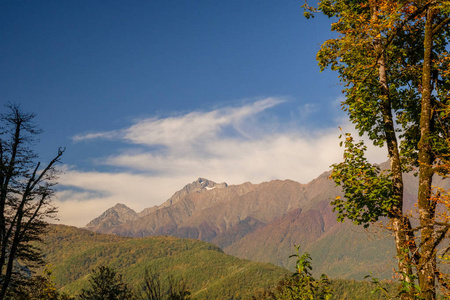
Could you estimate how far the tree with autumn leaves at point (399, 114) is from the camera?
392 inches

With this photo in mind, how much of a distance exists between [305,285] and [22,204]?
24.8 meters

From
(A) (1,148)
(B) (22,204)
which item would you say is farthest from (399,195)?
(A) (1,148)

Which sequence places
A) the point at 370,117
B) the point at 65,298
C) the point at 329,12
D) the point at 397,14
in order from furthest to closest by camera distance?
the point at 65,298 < the point at 329,12 < the point at 370,117 < the point at 397,14

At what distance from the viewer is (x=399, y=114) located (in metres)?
14.8

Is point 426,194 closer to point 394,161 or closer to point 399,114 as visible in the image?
point 394,161

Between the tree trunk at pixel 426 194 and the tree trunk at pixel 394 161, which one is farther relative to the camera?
the tree trunk at pixel 394 161

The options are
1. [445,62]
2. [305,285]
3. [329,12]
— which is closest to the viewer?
[305,285]

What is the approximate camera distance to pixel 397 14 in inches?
458

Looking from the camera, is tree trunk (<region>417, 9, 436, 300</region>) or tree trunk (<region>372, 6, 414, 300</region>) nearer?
tree trunk (<region>417, 9, 436, 300</region>)

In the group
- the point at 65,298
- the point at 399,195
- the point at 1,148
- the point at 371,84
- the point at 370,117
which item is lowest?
the point at 65,298

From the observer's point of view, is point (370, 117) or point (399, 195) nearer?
point (399, 195)

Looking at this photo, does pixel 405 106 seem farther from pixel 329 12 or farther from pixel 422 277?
pixel 422 277

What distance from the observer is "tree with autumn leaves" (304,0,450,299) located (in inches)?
392

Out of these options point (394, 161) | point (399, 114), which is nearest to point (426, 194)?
point (394, 161)
